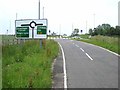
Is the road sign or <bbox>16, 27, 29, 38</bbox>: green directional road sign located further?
<bbox>16, 27, 29, 38</bbox>: green directional road sign

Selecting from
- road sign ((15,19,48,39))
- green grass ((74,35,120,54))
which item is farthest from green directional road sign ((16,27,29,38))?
green grass ((74,35,120,54))

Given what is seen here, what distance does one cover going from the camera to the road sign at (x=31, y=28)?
91.1 ft

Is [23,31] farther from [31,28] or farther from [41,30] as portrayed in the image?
[41,30]

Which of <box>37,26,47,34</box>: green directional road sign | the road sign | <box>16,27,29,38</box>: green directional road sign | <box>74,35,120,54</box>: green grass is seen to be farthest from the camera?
<box>74,35,120,54</box>: green grass

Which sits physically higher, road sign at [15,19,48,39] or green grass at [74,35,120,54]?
road sign at [15,19,48,39]

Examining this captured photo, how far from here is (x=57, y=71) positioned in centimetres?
1762

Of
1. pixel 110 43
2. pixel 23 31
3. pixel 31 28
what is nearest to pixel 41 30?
pixel 31 28

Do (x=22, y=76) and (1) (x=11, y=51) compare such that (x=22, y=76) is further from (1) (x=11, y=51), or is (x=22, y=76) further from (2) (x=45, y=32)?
(2) (x=45, y=32)

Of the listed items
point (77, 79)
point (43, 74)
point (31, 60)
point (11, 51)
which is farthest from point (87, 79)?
point (11, 51)

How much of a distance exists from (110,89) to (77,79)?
280 centimetres

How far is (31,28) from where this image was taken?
28031 millimetres

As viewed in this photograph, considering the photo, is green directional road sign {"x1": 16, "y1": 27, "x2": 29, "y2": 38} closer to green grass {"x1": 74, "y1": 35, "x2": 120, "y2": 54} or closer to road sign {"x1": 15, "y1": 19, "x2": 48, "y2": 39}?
road sign {"x1": 15, "y1": 19, "x2": 48, "y2": 39}

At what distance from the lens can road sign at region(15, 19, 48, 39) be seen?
27.8 m

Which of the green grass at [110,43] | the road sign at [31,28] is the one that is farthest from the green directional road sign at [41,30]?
the green grass at [110,43]
